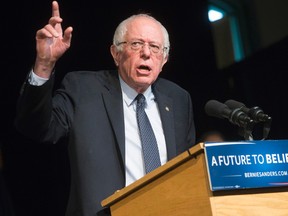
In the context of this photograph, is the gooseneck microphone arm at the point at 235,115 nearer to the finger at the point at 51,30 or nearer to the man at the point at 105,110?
the man at the point at 105,110

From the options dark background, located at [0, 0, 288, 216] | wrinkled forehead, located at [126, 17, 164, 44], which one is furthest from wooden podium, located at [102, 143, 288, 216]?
dark background, located at [0, 0, 288, 216]

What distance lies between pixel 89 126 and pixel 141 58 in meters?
0.41

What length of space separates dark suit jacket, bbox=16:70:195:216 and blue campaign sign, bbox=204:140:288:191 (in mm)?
639

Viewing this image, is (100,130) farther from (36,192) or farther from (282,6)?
(282,6)

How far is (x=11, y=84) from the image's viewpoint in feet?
11.6

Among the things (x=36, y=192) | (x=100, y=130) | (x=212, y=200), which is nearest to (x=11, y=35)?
(x=36, y=192)

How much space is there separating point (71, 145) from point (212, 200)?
858 millimetres

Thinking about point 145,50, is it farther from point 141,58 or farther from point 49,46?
point 49,46

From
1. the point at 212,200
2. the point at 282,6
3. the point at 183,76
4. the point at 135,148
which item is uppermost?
the point at 282,6

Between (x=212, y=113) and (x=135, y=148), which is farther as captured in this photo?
(x=135, y=148)

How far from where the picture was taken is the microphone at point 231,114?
1779 mm

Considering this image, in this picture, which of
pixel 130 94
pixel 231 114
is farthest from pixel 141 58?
pixel 231 114

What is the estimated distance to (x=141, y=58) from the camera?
7.89ft

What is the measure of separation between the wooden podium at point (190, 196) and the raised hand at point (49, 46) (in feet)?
1.74
